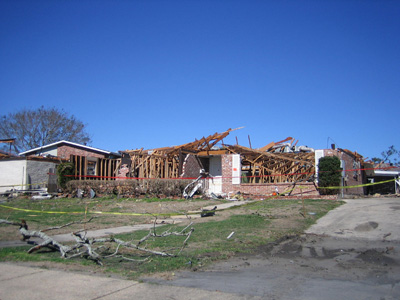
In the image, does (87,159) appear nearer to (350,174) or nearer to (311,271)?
(350,174)

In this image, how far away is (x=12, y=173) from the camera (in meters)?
26.6

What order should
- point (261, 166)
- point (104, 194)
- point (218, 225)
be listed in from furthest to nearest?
point (261, 166), point (104, 194), point (218, 225)

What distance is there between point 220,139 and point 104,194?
8832 millimetres

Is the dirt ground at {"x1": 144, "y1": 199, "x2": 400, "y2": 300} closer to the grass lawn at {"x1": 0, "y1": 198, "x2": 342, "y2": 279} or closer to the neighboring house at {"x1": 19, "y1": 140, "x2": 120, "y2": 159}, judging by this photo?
the grass lawn at {"x1": 0, "y1": 198, "x2": 342, "y2": 279}

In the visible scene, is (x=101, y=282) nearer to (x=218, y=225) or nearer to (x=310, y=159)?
(x=218, y=225)

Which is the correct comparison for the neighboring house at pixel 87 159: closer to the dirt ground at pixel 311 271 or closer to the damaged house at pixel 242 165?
the damaged house at pixel 242 165

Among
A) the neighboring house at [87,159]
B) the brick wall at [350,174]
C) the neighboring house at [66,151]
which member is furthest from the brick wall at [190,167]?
the neighboring house at [66,151]

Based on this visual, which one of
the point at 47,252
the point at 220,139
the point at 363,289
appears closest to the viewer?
the point at 363,289

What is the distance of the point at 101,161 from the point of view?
27.7m

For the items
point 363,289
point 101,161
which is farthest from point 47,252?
point 101,161

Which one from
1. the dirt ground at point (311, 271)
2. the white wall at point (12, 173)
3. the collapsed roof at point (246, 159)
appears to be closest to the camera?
the dirt ground at point (311, 271)

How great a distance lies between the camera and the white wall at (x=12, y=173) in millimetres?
26188

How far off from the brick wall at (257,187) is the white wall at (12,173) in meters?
14.2

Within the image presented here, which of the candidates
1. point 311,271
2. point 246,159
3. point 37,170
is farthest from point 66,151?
point 311,271
